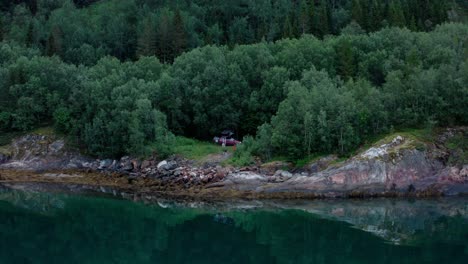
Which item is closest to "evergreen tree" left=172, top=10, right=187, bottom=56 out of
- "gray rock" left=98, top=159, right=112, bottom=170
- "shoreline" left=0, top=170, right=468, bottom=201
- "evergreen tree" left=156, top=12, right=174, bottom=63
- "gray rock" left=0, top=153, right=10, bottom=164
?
"evergreen tree" left=156, top=12, right=174, bottom=63

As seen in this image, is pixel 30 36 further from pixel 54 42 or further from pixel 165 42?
pixel 165 42

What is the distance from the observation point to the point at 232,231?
55719 mm

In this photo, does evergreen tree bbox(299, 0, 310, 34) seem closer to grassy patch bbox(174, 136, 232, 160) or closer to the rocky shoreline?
grassy patch bbox(174, 136, 232, 160)

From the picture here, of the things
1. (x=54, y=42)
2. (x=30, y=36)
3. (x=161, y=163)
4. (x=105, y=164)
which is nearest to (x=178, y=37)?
(x=54, y=42)

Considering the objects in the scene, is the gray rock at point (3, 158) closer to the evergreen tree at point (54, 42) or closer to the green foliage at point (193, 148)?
the green foliage at point (193, 148)

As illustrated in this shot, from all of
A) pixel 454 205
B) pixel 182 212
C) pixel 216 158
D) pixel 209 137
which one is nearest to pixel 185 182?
pixel 216 158

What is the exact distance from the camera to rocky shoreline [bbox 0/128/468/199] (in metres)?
68.2

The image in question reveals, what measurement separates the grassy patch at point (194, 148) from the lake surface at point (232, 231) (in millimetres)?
10945

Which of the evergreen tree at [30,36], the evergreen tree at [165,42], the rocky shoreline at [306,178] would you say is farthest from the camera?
the evergreen tree at [30,36]

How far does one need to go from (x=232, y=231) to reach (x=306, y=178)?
655 inches

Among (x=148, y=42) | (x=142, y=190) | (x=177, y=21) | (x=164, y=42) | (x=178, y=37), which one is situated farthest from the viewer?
(x=177, y=21)

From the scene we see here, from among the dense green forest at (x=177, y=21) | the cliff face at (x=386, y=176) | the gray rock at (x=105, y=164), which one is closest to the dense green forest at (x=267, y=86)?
the dense green forest at (x=177, y=21)

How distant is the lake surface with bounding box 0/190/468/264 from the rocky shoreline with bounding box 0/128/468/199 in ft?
8.18

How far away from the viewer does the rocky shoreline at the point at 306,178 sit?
6825cm
